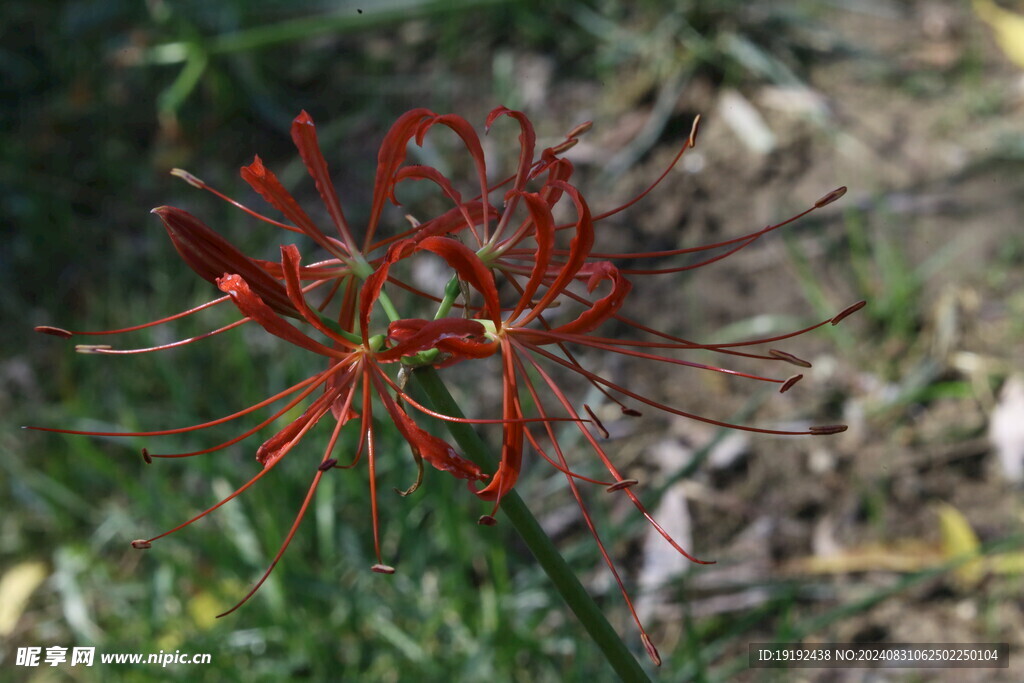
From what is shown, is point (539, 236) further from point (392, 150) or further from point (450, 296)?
point (392, 150)

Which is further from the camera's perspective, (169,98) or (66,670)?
(169,98)

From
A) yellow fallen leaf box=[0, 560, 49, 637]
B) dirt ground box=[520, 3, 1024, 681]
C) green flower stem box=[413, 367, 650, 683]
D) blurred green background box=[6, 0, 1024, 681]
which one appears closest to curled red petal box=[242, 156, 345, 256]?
green flower stem box=[413, 367, 650, 683]

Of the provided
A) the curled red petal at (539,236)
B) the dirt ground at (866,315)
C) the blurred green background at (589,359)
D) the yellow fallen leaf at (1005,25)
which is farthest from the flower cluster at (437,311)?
the yellow fallen leaf at (1005,25)

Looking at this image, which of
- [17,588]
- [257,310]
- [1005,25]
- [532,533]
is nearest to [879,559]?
[532,533]

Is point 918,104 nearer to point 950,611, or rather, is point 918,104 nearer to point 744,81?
point 744,81

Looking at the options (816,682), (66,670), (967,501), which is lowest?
(66,670)

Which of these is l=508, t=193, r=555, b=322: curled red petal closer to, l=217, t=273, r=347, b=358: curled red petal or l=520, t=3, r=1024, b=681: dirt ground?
l=217, t=273, r=347, b=358: curled red petal

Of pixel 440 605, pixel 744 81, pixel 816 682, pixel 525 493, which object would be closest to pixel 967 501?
pixel 816 682
